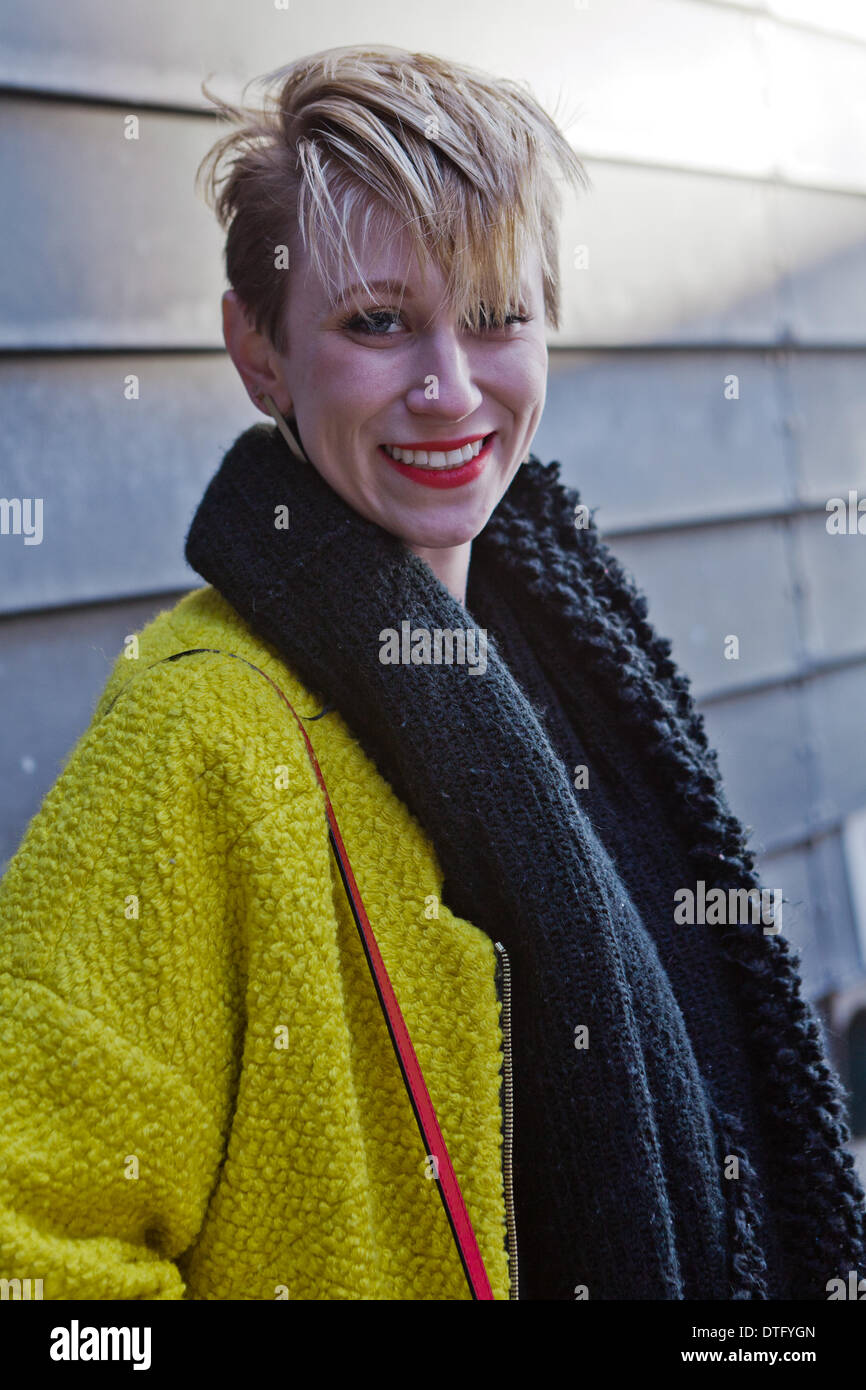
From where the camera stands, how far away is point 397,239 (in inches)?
43.6

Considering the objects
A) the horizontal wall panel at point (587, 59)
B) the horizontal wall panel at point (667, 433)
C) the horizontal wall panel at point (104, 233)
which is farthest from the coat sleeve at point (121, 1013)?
the horizontal wall panel at point (667, 433)

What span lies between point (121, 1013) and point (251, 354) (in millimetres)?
701

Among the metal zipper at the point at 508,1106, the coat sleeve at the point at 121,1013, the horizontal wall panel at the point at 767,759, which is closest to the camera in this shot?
the coat sleeve at the point at 121,1013

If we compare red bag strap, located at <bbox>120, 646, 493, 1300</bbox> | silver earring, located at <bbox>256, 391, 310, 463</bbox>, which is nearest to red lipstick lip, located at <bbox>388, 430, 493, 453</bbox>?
silver earring, located at <bbox>256, 391, 310, 463</bbox>

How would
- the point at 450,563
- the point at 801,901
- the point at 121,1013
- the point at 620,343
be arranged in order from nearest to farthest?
the point at 121,1013 → the point at 450,563 → the point at 620,343 → the point at 801,901

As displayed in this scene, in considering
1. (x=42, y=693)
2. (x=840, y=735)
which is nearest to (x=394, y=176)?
(x=42, y=693)

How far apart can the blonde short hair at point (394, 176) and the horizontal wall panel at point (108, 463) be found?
65cm

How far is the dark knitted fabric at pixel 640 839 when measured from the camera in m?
1.31

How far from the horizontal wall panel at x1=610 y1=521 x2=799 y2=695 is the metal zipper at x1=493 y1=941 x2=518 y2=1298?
1.63 meters

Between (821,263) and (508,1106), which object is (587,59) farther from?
(508,1106)

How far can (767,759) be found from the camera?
2.86 metres

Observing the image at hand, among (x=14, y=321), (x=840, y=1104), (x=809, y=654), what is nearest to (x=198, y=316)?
(x=14, y=321)

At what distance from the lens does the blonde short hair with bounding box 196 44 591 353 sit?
111 centimetres

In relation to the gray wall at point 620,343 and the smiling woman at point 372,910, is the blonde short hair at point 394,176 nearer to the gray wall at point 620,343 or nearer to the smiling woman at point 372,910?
the smiling woman at point 372,910
